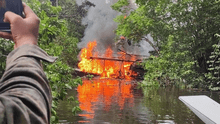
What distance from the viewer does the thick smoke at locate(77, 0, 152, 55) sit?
4106 cm

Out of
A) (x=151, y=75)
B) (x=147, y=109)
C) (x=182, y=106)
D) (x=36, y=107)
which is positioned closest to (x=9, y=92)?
(x=36, y=107)

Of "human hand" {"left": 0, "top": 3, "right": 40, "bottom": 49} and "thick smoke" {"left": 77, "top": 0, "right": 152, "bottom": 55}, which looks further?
"thick smoke" {"left": 77, "top": 0, "right": 152, "bottom": 55}

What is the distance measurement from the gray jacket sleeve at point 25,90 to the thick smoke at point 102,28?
3910 cm

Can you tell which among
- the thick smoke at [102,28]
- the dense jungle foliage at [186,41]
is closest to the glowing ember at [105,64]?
the thick smoke at [102,28]

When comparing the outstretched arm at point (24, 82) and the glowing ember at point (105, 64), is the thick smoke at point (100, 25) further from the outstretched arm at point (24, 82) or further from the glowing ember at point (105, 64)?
the outstretched arm at point (24, 82)

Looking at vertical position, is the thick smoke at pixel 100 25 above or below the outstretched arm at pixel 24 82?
above

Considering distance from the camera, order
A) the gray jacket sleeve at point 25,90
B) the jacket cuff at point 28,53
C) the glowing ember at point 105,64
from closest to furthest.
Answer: the gray jacket sleeve at point 25,90, the jacket cuff at point 28,53, the glowing ember at point 105,64

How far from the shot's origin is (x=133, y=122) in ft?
25.9

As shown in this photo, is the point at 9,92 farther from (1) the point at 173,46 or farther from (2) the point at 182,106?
(1) the point at 173,46

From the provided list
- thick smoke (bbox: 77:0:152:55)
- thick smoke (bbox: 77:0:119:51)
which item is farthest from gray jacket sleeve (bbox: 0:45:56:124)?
thick smoke (bbox: 77:0:119:51)

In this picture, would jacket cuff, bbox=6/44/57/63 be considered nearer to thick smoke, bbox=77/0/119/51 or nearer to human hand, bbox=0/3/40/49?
→ human hand, bbox=0/3/40/49

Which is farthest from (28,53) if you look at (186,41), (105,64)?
(105,64)

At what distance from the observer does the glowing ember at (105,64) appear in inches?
1425

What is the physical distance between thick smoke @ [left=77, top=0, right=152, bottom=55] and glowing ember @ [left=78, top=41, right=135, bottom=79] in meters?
1.09
